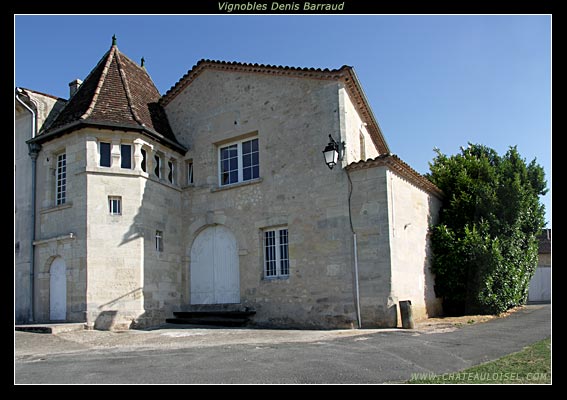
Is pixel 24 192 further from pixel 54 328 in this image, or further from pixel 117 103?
pixel 54 328

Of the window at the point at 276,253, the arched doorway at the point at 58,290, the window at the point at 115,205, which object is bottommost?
the arched doorway at the point at 58,290

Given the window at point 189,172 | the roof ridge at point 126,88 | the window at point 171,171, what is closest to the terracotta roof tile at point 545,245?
the window at point 189,172

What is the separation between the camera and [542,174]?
63.5 feet

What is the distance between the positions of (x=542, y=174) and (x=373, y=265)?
35.4ft

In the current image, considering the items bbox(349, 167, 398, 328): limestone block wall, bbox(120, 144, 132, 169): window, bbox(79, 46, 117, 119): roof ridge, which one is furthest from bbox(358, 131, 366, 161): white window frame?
bbox(79, 46, 117, 119): roof ridge

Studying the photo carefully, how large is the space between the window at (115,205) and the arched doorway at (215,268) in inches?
100

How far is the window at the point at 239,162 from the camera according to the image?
14859 millimetres

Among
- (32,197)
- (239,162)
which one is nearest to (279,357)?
(239,162)

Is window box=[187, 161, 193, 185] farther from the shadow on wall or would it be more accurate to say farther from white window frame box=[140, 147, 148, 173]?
the shadow on wall

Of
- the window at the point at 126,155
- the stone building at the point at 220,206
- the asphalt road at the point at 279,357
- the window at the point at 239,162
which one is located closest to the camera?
the asphalt road at the point at 279,357

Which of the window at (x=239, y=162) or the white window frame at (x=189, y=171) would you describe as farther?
the white window frame at (x=189, y=171)

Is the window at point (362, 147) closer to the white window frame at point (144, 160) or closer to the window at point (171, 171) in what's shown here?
the window at point (171, 171)

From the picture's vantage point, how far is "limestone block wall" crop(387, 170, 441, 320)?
12500 mm
